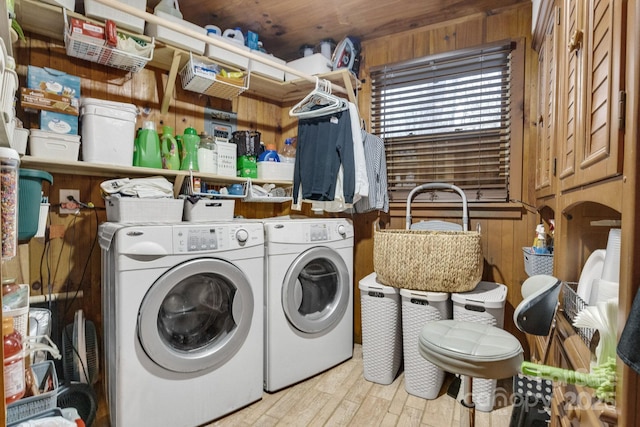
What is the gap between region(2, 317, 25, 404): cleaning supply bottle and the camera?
858 mm

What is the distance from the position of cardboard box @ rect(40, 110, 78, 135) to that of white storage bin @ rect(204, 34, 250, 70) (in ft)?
2.74

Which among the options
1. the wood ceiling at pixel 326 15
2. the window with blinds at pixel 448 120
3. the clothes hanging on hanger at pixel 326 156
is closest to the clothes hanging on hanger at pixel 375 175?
the window with blinds at pixel 448 120

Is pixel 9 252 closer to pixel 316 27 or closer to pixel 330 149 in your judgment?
pixel 330 149

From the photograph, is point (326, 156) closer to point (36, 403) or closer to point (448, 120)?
point (448, 120)

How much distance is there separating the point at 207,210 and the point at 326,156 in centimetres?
80

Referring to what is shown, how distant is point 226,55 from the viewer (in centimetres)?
212

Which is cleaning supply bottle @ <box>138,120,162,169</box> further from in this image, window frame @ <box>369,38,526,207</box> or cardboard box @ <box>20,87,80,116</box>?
window frame @ <box>369,38,526,207</box>

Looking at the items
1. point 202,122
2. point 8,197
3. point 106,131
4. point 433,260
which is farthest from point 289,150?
point 8,197

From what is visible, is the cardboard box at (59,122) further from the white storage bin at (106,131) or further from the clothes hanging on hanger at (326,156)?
the clothes hanging on hanger at (326,156)

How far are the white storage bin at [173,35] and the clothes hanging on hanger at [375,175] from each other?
1.16 m

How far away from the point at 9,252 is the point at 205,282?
877mm

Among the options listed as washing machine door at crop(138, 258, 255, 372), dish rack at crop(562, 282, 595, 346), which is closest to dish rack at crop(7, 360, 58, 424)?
washing machine door at crop(138, 258, 255, 372)

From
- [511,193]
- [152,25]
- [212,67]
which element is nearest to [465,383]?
[511,193]

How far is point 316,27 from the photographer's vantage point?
2432 mm
